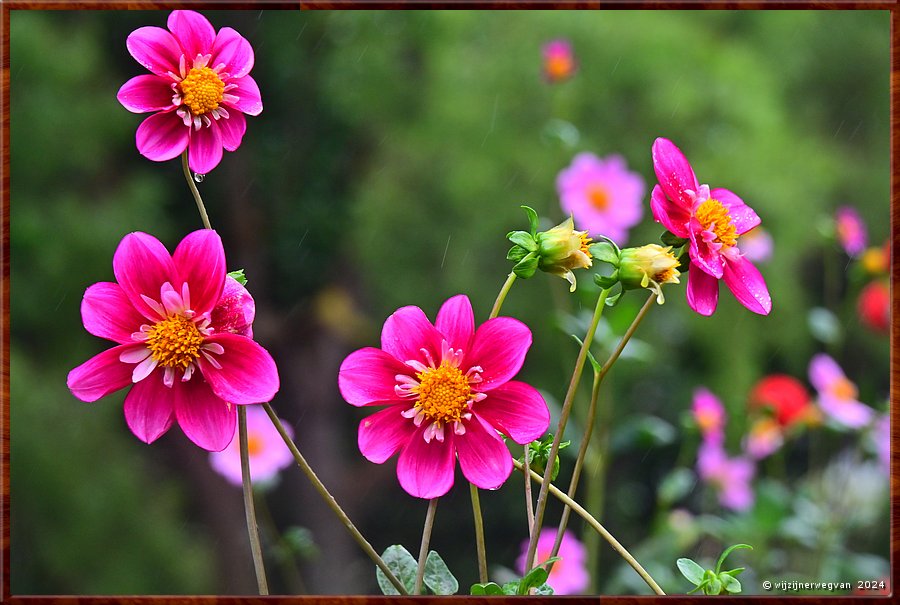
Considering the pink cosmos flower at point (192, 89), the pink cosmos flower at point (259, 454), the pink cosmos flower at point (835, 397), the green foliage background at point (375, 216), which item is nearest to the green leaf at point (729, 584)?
the pink cosmos flower at point (192, 89)

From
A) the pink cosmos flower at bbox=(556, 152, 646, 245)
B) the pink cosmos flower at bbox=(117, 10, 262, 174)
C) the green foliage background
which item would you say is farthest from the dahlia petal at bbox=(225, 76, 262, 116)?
the green foliage background

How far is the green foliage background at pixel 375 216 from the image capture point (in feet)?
4.92

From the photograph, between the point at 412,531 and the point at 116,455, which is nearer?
the point at 116,455

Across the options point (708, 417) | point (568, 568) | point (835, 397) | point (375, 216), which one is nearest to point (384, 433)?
point (568, 568)

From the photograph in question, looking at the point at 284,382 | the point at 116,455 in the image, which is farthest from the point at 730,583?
the point at 284,382

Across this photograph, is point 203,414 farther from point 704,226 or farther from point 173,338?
point 704,226

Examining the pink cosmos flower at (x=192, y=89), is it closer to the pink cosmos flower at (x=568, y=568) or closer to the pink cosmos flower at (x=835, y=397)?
the pink cosmos flower at (x=568, y=568)

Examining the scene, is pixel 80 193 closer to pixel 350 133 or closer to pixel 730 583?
pixel 350 133

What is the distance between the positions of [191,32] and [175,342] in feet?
0.34

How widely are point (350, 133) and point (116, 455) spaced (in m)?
0.79

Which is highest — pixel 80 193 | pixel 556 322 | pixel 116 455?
pixel 556 322

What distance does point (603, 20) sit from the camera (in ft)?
5.70

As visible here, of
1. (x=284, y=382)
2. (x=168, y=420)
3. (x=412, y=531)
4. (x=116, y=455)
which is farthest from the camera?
(x=284, y=382)

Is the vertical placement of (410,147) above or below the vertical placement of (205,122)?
below
